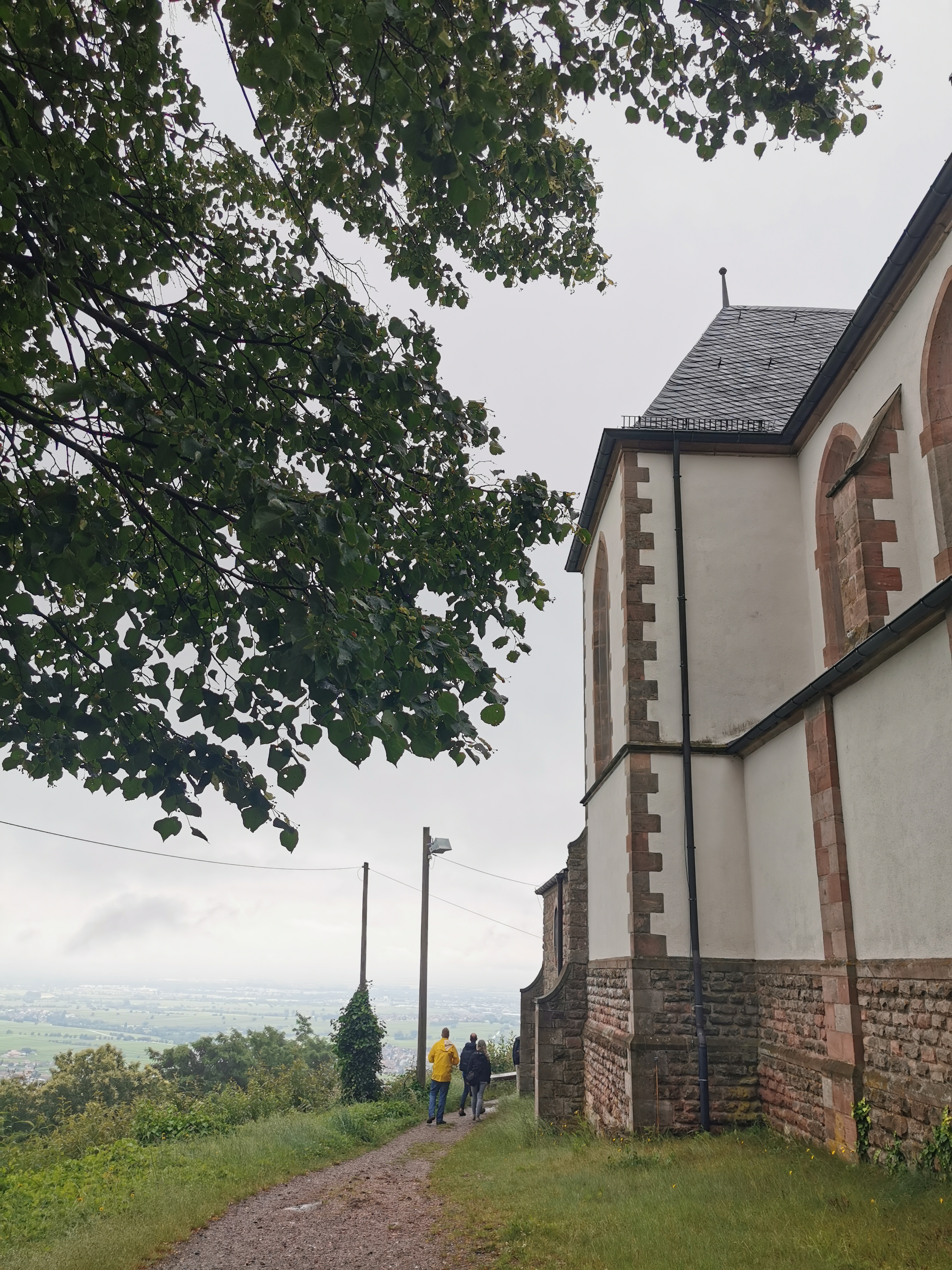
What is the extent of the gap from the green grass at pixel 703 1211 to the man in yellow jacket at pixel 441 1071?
232 inches

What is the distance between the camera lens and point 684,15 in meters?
4.70

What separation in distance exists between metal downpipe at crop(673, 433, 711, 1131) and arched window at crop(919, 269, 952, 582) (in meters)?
3.77

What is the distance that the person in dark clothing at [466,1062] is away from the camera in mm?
18109

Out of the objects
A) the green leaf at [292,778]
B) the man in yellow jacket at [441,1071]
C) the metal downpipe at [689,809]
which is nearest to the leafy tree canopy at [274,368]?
the green leaf at [292,778]

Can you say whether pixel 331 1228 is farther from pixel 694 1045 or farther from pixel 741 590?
pixel 741 590

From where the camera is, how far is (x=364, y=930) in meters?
28.7

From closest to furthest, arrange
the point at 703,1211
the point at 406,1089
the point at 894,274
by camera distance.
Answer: the point at 703,1211 → the point at 894,274 → the point at 406,1089

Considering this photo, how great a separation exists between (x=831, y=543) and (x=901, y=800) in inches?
239

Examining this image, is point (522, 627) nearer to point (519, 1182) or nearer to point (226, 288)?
point (226, 288)

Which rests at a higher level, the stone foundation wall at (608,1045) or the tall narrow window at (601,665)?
the tall narrow window at (601,665)

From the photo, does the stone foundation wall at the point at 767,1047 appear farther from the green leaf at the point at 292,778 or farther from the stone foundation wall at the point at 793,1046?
the green leaf at the point at 292,778

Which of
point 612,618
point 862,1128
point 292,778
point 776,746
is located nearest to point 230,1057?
point 612,618

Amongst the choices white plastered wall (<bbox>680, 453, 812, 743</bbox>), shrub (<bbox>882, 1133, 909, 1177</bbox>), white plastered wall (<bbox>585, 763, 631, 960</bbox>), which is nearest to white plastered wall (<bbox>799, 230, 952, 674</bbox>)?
white plastered wall (<bbox>680, 453, 812, 743</bbox>)

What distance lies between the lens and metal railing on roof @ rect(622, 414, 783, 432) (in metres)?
13.9
